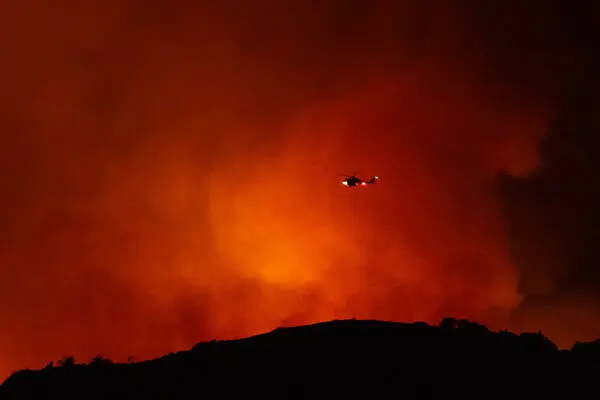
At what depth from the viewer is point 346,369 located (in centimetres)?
1894

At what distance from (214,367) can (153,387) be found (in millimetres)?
2139

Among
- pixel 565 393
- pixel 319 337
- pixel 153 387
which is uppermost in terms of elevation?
pixel 319 337

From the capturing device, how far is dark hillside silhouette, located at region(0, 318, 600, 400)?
59.6 feet

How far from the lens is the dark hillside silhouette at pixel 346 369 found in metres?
18.2

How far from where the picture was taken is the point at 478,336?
20.8 meters

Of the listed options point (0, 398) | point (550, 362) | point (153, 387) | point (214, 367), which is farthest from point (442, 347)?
point (0, 398)

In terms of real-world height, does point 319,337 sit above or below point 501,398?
above

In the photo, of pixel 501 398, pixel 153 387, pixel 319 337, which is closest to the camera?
pixel 501 398

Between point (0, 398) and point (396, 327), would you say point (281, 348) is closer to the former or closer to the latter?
point (396, 327)

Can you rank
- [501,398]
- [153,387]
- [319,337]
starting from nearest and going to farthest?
[501,398] → [153,387] → [319,337]

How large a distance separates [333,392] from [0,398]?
1218 cm

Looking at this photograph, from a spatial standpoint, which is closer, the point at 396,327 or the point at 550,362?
the point at 550,362

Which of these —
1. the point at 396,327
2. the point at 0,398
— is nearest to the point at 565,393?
the point at 396,327

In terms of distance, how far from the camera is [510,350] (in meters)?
20.2
